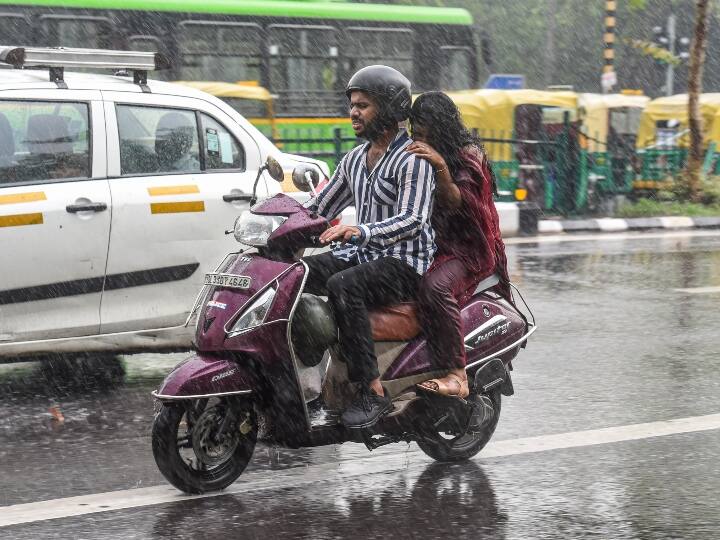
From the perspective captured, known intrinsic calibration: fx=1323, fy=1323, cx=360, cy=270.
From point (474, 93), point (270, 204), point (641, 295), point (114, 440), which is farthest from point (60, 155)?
point (474, 93)

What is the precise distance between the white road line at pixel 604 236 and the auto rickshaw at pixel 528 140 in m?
1.08

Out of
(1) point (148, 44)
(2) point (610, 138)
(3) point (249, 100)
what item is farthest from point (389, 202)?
(2) point (610, 138)

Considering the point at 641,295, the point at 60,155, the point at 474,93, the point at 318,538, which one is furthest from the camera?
the point at 474,93

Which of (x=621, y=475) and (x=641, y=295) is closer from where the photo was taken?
(x=621, y=475)

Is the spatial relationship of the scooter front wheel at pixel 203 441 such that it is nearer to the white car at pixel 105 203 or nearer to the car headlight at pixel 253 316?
the car headlight at pixel 253 316

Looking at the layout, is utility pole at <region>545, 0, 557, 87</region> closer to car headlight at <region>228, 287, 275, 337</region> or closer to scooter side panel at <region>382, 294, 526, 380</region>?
scooter side panel at <region>382, 294, 526, 380</region>

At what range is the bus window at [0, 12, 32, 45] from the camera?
708 inches

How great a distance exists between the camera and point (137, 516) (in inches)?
189

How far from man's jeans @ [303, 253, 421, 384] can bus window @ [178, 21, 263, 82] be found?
14.0m

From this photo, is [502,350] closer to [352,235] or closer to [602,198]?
[352,235]

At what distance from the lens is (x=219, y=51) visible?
1947cm

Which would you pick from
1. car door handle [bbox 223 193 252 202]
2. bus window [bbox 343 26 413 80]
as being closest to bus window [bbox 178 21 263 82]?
bus window [bbox 343 26 413 80]

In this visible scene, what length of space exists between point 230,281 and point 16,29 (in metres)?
14.0

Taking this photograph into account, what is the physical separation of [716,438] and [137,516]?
8.95 ft
